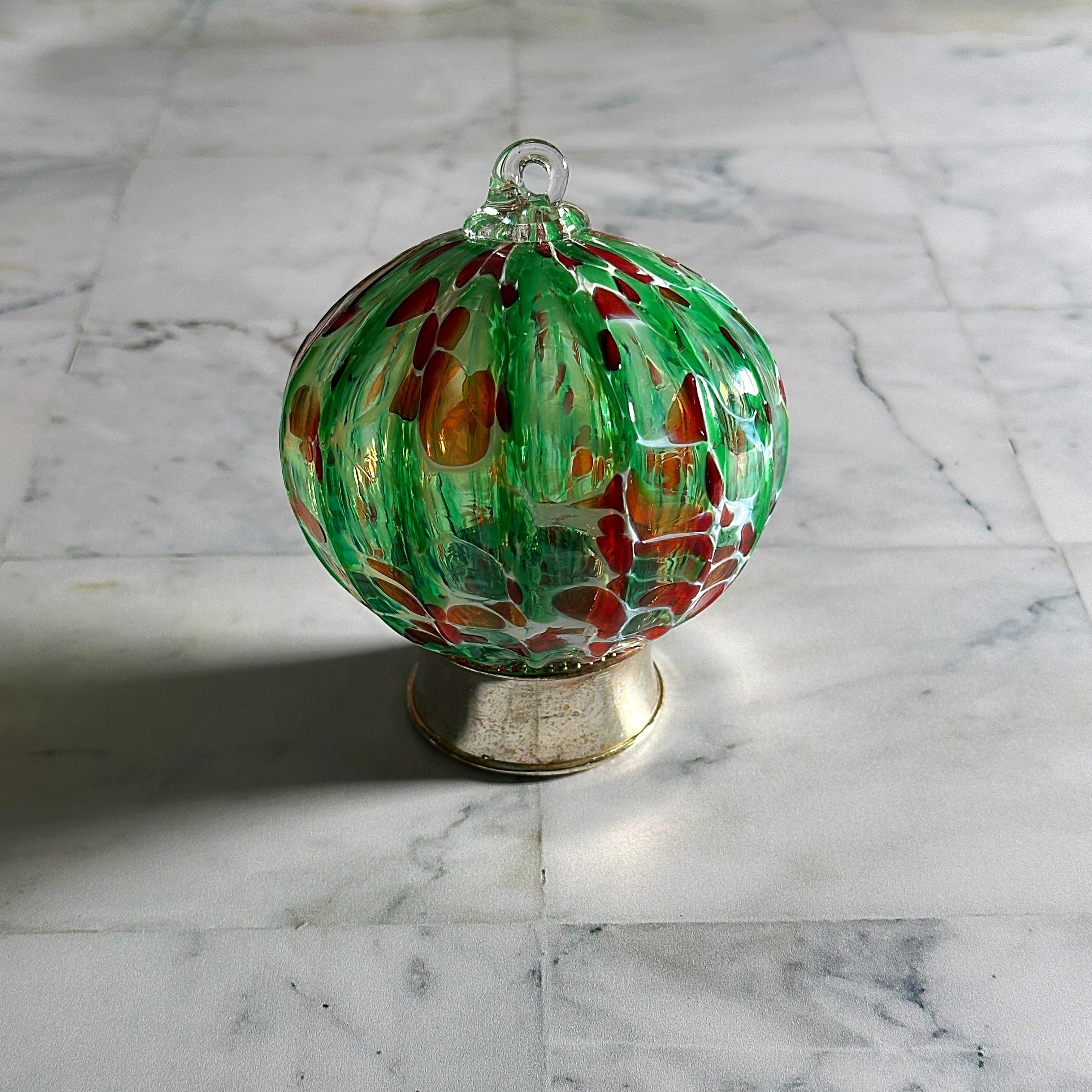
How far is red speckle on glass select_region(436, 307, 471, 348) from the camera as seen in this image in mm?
832

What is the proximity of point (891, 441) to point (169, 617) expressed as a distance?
2.59 feet

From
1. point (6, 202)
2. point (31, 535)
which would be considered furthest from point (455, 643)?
point (6, 202)

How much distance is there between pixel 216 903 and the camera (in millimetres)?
988

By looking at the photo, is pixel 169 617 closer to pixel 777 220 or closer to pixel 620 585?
pixel 620 585

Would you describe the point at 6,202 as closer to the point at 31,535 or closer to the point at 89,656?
the point at 31,535

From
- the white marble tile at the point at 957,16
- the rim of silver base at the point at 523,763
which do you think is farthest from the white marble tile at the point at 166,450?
the white marble tile at the point at 957,16

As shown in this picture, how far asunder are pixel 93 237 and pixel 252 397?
518 millimetres

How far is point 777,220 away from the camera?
→ 1.93 m

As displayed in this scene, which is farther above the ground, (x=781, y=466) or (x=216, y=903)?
(x=781, y=466)

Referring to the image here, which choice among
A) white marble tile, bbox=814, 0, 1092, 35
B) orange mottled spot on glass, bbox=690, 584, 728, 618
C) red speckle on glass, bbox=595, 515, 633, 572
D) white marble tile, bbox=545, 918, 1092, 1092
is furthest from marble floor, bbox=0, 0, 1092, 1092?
white marble tile, bbox=814, 0, 1092, 35

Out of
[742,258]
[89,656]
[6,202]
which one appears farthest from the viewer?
[6,202]

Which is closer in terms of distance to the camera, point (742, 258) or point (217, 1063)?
point (217, 1063)

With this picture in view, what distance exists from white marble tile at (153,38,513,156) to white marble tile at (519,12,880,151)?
75 mm

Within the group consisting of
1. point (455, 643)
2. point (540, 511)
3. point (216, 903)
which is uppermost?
point (540, 511)
